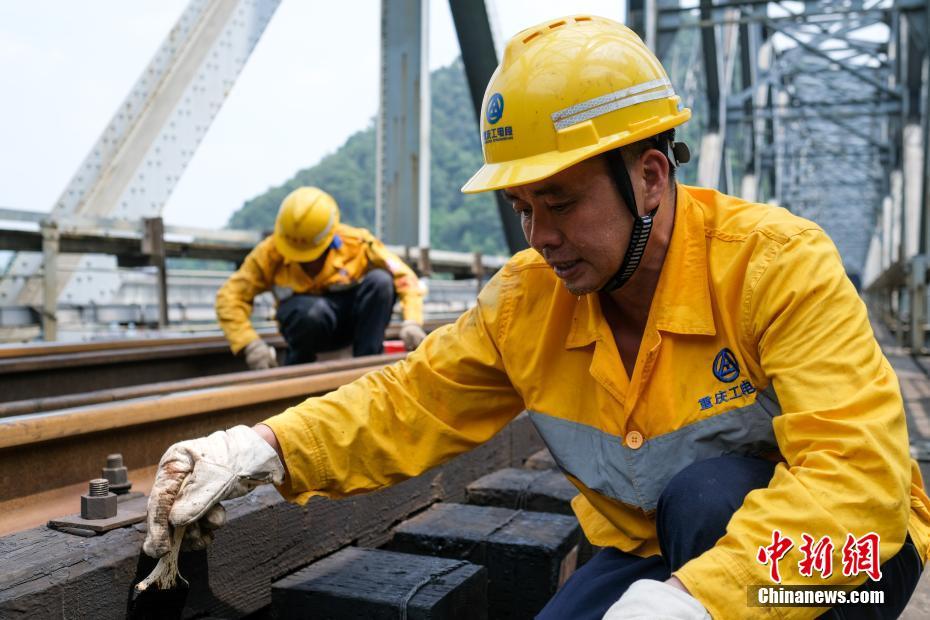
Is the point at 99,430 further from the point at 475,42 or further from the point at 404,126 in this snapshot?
the point at 404,126

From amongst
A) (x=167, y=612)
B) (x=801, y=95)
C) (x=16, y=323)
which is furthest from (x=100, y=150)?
(x=801, y=95)

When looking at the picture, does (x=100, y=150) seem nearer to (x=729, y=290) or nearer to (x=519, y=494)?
(x=519, y=494)

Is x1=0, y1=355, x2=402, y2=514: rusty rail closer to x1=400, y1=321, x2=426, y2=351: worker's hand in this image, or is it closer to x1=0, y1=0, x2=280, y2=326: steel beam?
x1=400, y1=321, x2=426, y2=351: worker's hand

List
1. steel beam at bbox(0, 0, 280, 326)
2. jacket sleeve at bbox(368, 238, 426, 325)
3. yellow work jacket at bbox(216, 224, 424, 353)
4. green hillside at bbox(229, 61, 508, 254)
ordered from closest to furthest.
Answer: yellow work jacket at bbox(216, 224, 424, 353) < jacket sleeve at bbox(368, 238, 426, 325) < steel beam at bbox(0, 0, 280, 326) < green hillside at bbox(229, 61, 508, 254)

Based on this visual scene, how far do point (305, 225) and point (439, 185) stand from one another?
51.7 meters

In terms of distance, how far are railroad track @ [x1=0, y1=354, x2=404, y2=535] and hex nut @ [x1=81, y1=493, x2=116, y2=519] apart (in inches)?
13.0

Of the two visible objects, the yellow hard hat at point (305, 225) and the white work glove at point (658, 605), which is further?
the yellow hard hat at point (305, 225)

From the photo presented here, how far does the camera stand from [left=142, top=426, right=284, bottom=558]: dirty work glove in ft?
5.95

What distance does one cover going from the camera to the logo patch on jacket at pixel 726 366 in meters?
1.82

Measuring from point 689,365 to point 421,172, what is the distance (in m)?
7.88

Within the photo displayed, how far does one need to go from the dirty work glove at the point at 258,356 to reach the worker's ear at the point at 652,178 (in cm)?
410

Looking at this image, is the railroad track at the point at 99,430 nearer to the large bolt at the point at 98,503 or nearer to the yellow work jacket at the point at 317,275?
the large bolt at the point at 98,503

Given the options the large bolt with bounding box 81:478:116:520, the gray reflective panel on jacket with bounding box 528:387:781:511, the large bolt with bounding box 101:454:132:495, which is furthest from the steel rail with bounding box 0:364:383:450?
the gray reflective panel on jacket with bounding box 528:387:781:511

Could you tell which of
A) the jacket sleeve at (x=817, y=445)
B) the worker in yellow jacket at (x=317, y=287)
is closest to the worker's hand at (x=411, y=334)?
the worker in yellow jacket at (x=317, y=287)
